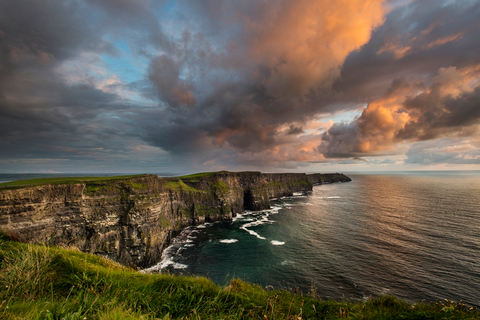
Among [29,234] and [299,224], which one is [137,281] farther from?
[299,224]

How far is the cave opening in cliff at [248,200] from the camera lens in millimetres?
87631

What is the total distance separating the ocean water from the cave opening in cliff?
2241cm

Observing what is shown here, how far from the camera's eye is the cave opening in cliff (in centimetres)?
8763

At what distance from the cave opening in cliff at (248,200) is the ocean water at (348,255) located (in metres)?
22.4

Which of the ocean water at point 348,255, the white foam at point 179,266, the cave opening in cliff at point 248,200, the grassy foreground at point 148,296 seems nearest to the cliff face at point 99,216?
the white foam at point 179,266

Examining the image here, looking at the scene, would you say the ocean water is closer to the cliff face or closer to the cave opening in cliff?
the cliff face

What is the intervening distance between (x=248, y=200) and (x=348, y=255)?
55.4 meters

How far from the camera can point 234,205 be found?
253 ft

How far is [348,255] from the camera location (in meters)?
37.6

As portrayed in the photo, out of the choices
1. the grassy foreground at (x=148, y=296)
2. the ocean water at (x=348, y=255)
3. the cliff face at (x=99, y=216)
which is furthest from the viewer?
the ocean water at (x=348, y=255)

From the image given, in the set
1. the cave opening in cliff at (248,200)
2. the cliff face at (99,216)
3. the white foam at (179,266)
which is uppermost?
the cliff face at (99,216)

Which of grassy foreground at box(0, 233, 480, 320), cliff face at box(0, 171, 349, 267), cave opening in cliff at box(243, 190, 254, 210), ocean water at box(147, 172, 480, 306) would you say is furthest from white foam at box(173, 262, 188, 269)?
cave opening in cliff at box(243, 190, 254, 210)

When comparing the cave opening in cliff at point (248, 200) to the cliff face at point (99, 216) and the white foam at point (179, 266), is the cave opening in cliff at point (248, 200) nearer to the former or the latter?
the cliff face at point (99, 216)

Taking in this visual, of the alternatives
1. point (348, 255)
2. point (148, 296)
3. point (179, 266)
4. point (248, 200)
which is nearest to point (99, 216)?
point (179, 266)
